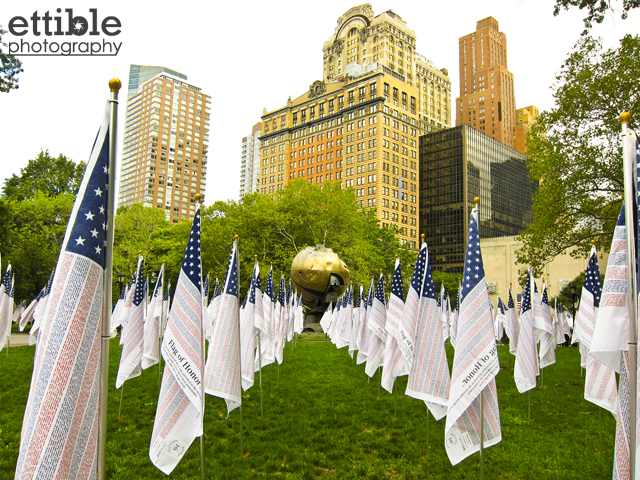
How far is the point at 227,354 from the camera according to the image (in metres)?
7.45

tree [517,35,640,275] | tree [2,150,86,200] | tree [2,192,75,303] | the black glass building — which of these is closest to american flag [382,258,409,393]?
tree [517,35,640,275]

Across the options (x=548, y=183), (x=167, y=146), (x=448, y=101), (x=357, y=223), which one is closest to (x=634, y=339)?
(x=548, y=183)

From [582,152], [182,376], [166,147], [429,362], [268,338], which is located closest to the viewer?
[182,376]

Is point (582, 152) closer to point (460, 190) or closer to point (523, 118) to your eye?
point (460, 190)

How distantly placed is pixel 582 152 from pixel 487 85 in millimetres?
176799

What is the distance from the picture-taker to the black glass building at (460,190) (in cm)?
9931

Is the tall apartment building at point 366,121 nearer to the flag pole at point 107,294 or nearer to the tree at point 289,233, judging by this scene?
the tree at point 289,233

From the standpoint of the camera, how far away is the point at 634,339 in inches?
153

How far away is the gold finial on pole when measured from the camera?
406 centimetres

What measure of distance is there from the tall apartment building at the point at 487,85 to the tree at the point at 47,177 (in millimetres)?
147015

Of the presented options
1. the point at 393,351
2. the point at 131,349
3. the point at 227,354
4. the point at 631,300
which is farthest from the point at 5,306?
the point at 631,300

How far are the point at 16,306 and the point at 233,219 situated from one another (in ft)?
57.8

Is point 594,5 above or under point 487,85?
under

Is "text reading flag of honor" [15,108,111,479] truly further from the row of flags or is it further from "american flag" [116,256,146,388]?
"american flag" [116,256,146,388]
